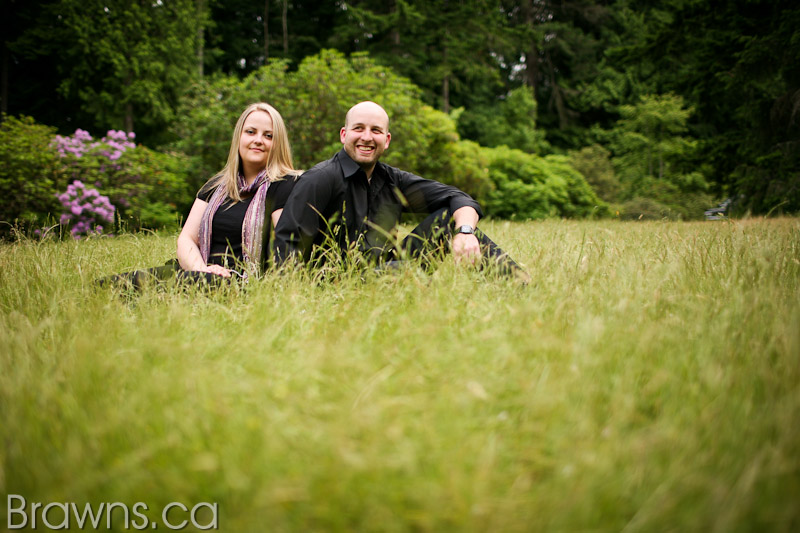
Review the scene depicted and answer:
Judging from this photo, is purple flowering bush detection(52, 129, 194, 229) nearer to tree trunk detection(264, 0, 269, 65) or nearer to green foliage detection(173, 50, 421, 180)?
green foliage detection(173, 50, 421, 180)

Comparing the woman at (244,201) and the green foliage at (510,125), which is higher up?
the green foliage at (510,125)

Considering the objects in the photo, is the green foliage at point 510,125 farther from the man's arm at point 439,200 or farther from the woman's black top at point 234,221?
the woman's black top at point 234,221

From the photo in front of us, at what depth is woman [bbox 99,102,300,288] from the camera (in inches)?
120

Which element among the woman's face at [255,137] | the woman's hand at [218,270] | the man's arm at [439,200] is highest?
the woman's face at [255,137]

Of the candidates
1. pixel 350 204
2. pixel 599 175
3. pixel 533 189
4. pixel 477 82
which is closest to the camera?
pixel 350 204

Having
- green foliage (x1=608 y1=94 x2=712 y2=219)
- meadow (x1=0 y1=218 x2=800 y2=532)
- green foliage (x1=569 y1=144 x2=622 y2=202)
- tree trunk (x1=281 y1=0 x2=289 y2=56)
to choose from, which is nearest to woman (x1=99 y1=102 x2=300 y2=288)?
meadow (x1=0 y1=218 x2=800 y2=532)

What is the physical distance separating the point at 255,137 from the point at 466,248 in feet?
5.51

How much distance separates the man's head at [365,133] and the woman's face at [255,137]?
550 mm

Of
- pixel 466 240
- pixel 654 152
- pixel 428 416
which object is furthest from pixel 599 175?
pixel 428 416

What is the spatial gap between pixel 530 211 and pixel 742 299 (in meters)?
12.5

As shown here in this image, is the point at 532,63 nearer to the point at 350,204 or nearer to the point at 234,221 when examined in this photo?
the point at 350,204

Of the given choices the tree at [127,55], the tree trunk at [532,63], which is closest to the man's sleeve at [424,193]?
the tree at [127,55]

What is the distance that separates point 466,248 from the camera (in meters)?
2.78

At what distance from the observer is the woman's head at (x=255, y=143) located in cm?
319
